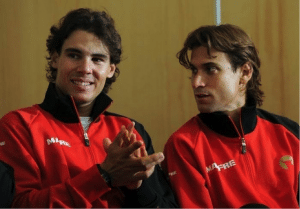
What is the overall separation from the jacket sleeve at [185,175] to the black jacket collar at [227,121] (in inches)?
5.0

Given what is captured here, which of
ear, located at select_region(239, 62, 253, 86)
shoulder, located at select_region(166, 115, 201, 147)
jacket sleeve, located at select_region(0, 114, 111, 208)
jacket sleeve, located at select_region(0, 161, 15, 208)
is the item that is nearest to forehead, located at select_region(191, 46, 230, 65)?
ear, located at select_region(239, 62, 253, 86)

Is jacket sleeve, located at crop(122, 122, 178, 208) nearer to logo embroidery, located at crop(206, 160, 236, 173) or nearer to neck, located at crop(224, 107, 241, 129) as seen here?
logo embroidery, located at crop(206, 160, 236, 173)

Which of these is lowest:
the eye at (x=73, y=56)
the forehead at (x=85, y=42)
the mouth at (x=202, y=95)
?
the mouth at (x=202, y=95)

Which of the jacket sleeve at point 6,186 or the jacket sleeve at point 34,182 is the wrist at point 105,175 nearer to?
the jacket sleeve at point 34,182

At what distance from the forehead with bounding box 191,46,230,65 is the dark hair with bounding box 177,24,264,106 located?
12mm

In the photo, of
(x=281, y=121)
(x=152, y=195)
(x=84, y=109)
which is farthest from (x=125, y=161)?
(x=281, y=121)

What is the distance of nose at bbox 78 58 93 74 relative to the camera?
1396 mm

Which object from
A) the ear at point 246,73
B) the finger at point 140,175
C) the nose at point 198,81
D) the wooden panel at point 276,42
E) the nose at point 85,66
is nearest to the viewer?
the finger at point 140,175

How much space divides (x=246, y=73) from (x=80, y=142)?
0.72 meters

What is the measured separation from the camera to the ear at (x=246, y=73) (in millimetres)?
1617

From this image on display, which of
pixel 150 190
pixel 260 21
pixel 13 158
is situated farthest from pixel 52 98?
pixel 260 21

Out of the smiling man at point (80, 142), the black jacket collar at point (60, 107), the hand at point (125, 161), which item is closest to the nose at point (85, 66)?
the smiling man at point (80, 142)

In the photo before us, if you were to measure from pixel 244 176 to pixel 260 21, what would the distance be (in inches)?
31.6

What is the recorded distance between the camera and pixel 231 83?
1.54 metres
